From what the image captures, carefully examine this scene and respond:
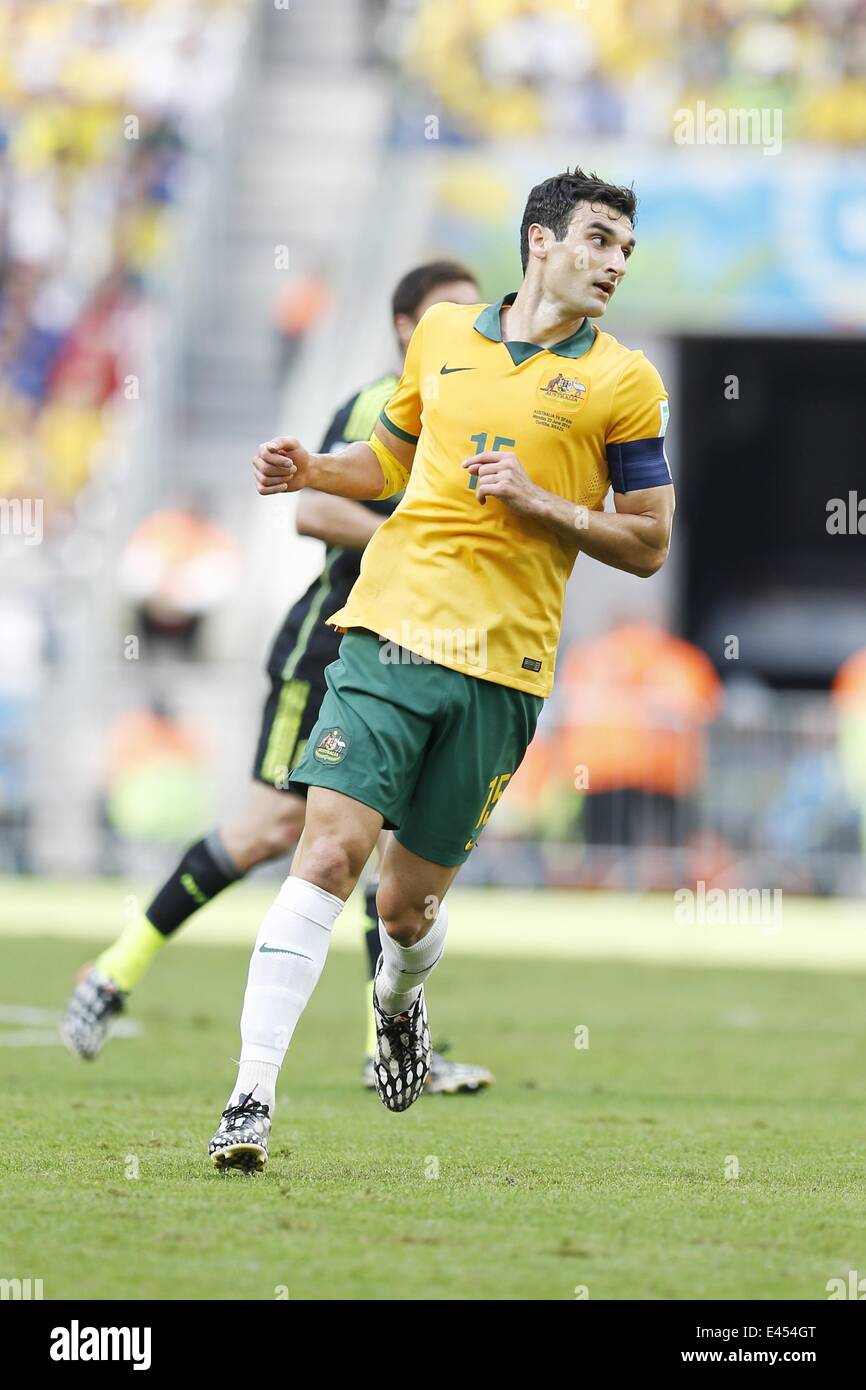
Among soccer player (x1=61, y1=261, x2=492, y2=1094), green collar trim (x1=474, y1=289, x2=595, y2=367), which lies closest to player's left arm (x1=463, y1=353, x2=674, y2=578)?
green collar trim (x1=474, y1=289, x2=595, y2=367)

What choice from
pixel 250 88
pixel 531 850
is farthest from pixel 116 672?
pixel 250 88

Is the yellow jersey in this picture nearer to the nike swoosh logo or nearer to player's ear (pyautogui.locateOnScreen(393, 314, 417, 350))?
the nike swoosh logo

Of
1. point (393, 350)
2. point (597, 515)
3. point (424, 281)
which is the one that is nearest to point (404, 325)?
point (424, 281)

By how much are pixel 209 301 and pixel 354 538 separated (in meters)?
17.1

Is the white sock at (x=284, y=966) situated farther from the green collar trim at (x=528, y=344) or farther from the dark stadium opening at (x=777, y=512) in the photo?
the dark stadium opening at (x=777, y=512)

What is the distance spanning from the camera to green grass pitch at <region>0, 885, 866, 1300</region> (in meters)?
3.98

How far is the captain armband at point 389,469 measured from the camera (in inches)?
222

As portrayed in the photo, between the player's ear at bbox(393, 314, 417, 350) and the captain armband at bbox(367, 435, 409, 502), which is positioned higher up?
the player's ear at bbox(393, 314, 417, 350)

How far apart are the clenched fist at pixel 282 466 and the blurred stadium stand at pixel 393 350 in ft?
39.0

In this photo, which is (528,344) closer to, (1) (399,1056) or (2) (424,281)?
(1) (399,1056)

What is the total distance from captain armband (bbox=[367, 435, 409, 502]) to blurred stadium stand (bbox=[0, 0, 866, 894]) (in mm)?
11580

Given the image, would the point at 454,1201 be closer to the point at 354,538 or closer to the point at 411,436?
the point at 411,436

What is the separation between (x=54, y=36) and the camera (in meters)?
24.8

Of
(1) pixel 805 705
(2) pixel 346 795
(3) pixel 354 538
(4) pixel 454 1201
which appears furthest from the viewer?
(1) pixel 805 705
